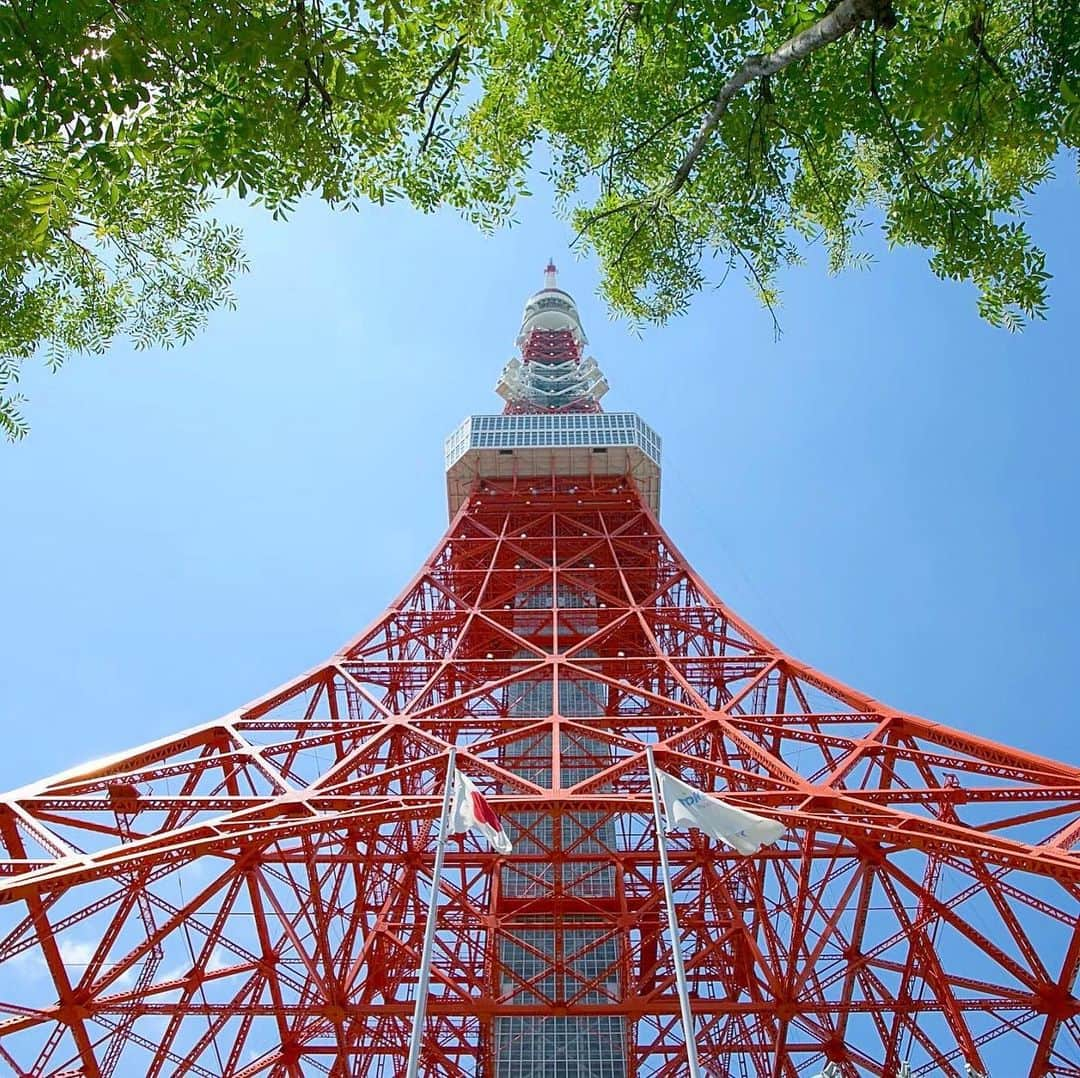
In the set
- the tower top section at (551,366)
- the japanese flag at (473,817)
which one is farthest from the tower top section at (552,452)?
the japanese flag at (473,817)

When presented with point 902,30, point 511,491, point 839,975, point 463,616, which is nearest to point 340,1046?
point 839,975

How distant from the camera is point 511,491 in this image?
76.0 feet

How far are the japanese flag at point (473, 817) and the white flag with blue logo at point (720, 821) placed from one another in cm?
150

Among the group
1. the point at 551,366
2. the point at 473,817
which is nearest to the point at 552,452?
the point at 551,366

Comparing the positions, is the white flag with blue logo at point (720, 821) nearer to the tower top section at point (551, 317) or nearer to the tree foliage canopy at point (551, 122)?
the tree foliage canopy at point (551, 122)

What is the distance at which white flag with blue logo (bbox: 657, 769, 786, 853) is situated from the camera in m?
8.20

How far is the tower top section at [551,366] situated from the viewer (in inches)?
1172

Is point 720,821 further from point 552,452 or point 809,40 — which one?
point 552,452

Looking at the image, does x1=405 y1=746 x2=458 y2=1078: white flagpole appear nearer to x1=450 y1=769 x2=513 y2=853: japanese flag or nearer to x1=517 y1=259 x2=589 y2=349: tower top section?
x1=450 y1=769 x2=513 y2=853: japanese flag

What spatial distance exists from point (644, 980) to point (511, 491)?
12.5 metres

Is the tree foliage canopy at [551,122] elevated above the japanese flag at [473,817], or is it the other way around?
the tree foliage canopy at [551,122]

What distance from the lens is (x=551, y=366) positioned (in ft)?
106

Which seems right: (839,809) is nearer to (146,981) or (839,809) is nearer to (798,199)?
(798,199)

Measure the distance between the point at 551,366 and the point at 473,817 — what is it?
2486cm
